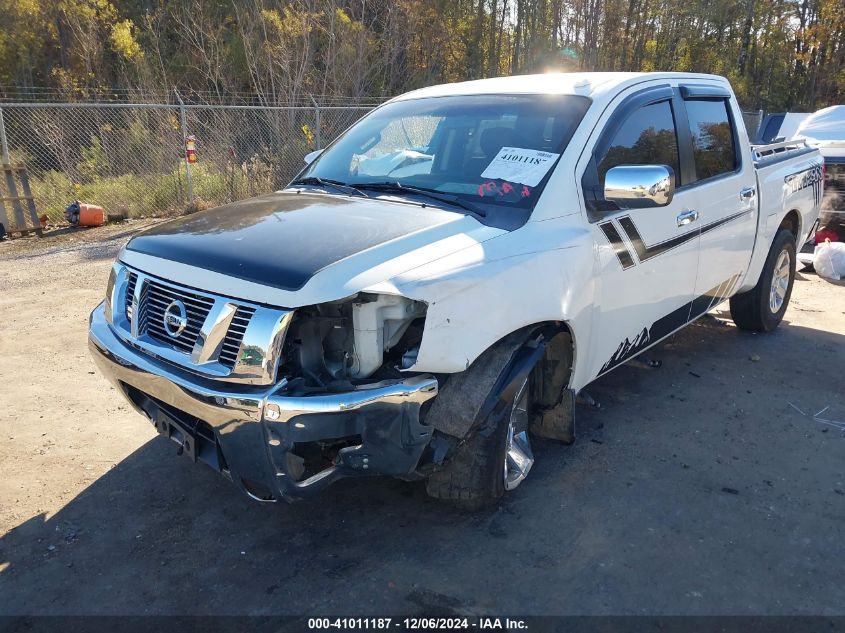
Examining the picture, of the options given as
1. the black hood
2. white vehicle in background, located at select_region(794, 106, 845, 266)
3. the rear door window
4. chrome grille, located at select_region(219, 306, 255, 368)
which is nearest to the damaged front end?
chrome grille, located at select_region(219, 306, 255, 368)

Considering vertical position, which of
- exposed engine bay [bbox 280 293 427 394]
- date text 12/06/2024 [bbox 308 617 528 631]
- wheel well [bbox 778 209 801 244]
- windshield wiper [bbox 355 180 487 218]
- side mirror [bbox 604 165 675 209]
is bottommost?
date text 12/06/2024 [bbox 308 617 528 631]

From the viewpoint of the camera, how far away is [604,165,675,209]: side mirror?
3.16 meters

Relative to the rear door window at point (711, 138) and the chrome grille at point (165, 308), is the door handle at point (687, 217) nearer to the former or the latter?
the rear door window at point (711, 138)

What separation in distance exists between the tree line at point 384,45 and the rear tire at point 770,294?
12759mm

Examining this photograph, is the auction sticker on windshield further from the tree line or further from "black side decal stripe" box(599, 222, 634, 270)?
the tree line

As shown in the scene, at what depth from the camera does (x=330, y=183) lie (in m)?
3.94

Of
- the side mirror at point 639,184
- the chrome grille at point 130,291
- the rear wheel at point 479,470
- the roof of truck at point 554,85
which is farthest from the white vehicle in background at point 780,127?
the chrome grille at point 130,291

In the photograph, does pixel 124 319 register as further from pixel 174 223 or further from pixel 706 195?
pixel 706 195

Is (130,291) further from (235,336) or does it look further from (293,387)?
(293,387)

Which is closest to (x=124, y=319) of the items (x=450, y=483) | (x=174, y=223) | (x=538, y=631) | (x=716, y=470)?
(x=174, y=223)

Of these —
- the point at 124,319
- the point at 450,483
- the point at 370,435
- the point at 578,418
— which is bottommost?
the point at 578,418

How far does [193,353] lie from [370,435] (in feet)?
2.51

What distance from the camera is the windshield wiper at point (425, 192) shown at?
3.22 metres

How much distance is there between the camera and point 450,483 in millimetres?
3088
